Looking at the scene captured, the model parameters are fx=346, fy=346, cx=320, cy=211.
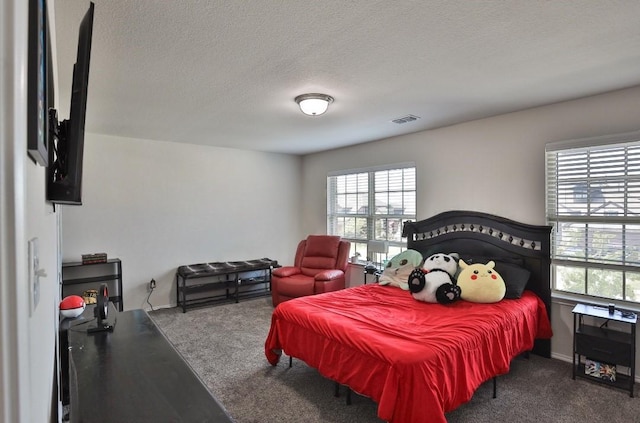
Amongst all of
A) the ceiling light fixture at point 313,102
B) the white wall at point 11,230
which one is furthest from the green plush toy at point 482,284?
the white wall at point 11,230

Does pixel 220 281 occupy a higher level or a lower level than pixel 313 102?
lower

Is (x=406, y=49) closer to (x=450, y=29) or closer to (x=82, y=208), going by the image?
(x=450, y=29)

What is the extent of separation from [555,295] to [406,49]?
2921 mm

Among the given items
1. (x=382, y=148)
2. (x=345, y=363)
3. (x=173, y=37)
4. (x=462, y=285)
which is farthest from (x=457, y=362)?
(x=382, y=148)

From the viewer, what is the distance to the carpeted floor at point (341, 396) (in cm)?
253

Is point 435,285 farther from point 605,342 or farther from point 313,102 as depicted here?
point 313,102

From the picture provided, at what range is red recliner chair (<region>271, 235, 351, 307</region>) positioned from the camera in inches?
193

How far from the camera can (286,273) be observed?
206 inches

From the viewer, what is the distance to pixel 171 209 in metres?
5.30

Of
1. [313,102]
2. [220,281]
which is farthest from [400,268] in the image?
Result: [220,281]

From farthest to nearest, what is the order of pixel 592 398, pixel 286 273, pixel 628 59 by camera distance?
pixel 286 273, pixel 592 398, pixel 628 59

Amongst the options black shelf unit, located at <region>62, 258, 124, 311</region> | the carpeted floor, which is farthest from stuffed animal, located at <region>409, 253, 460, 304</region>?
black shelf unit, located at <region>62, 258, 124, 311</region>

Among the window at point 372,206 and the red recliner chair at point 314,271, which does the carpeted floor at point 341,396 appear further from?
the window at point 372,206

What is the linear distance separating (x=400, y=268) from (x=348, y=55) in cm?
261
